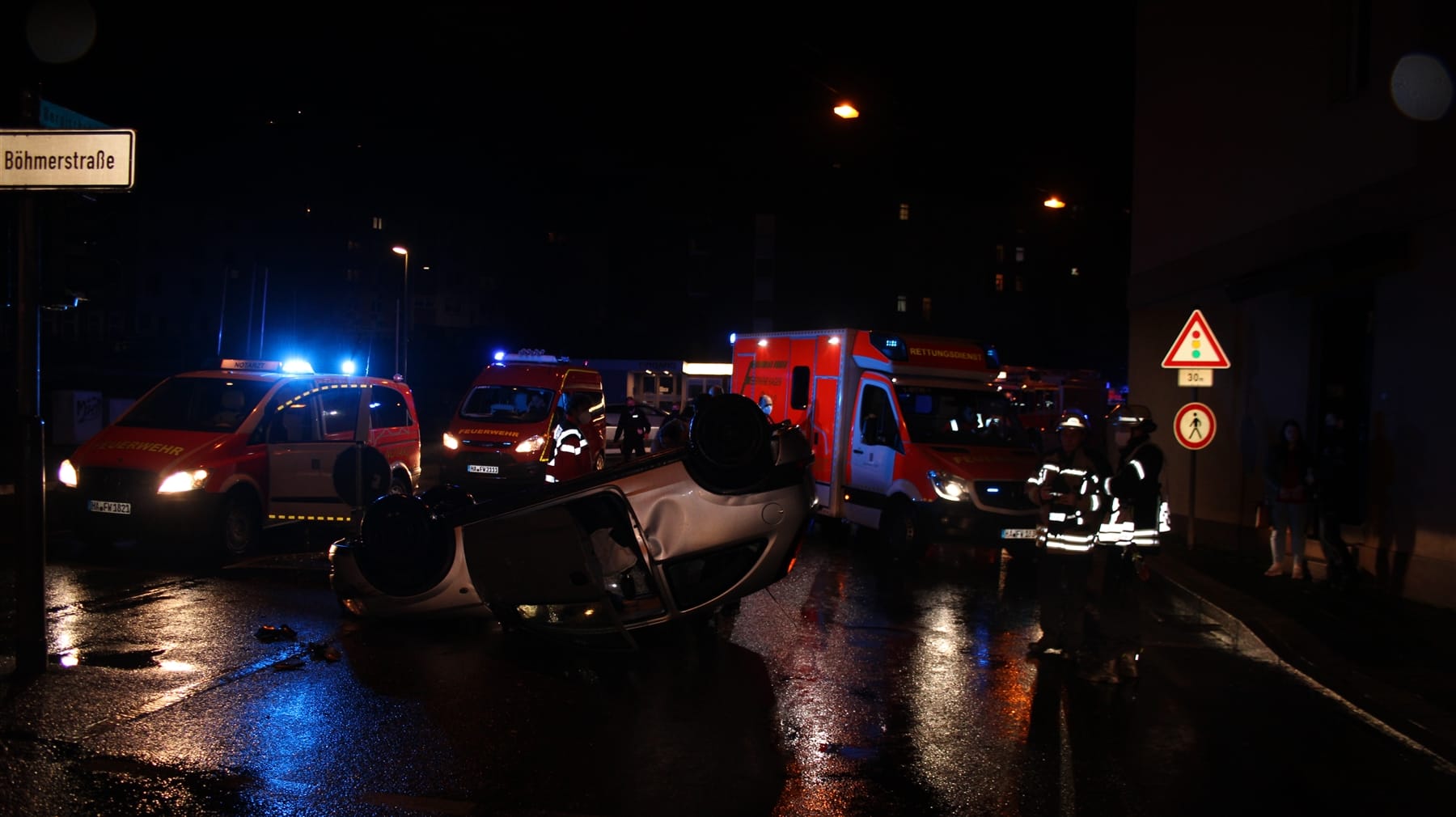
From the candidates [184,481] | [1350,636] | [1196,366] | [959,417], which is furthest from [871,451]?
[184,481]

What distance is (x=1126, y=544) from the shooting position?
8.40 m

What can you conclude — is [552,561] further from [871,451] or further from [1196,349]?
[1196,349]

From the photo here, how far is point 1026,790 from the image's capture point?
5.07 meters

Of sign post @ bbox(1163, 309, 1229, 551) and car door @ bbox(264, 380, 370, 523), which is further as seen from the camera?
sign post @ bbox(1163, 309, 1229, 551)

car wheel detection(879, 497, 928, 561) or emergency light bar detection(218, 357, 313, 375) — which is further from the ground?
emergency light bar detection(218, 357, 313, 375)

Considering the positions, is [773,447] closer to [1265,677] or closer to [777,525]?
[777,525]

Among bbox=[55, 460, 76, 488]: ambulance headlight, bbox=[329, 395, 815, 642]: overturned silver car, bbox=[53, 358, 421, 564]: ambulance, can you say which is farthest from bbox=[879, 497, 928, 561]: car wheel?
bbox=[55, 460, 76, 488]: ambulance headlight

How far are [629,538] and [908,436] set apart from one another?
6.54 m

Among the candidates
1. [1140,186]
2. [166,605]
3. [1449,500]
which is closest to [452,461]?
[166,605]

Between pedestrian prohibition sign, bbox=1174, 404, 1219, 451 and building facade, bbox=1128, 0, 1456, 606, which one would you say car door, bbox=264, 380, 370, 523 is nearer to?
pedestrian prohibition sign, bbox=1174, 404, 1219, 451

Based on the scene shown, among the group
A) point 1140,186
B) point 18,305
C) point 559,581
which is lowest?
point 559,581

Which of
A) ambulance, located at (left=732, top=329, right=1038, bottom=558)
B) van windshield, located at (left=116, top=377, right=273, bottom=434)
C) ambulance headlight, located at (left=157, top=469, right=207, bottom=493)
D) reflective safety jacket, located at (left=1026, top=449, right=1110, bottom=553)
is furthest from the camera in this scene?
ambulance, located at (left=732, top=329, right=1038, bottom=558)

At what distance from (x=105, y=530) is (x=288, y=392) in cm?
243

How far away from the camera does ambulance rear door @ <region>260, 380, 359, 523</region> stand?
11875mm
